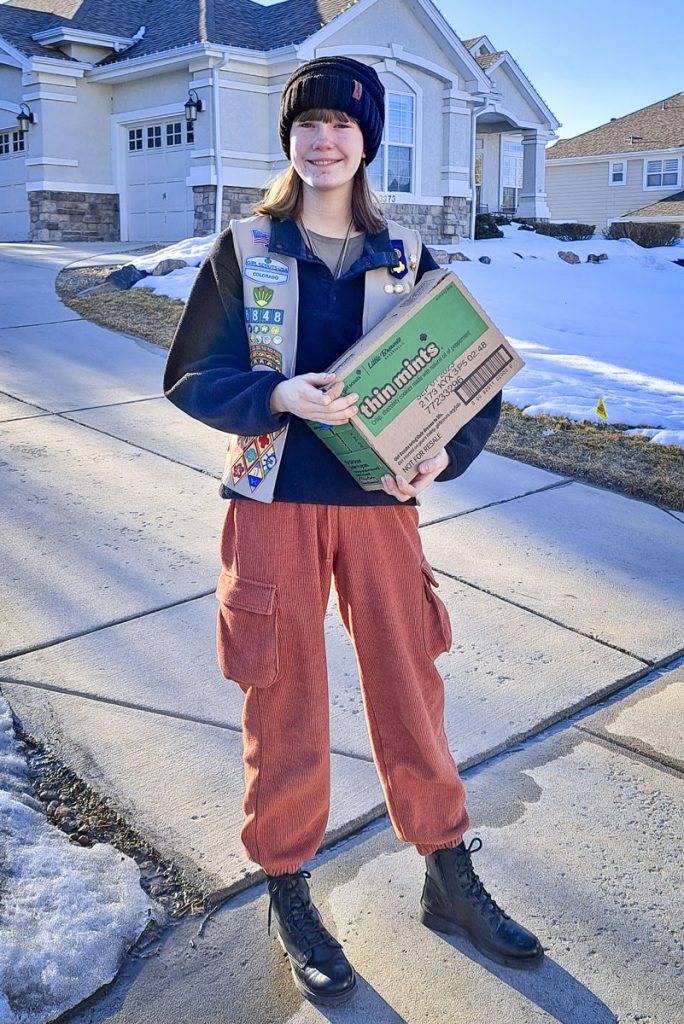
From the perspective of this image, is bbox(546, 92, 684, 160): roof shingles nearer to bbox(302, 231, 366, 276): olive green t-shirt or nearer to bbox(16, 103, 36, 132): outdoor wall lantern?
bbox(16, 103, 36, 132): outdoor wall lantern

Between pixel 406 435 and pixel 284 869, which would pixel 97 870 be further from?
pixel 406 435

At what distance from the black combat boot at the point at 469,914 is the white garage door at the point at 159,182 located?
1710 centimetres

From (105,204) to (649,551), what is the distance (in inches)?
689

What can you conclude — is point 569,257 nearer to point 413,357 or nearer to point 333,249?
point 333,249

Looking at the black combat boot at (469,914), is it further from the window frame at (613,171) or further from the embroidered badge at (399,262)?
the window frame at (613,171)

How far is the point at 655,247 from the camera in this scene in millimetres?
23562

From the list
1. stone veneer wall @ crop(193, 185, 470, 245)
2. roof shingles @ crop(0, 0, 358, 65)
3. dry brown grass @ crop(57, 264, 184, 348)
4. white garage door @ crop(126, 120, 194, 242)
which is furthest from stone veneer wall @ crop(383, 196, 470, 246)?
dry brown grass @ crop(57, 264, 184, 348)

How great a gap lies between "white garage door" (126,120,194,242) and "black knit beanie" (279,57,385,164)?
16641mm

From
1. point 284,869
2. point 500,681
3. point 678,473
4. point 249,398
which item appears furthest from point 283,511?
point 678,473

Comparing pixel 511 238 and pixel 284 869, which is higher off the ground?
pixel 511 238

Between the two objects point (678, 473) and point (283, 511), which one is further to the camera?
point (678, 473)

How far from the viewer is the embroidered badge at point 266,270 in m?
2.12

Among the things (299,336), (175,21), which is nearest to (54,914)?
(299,336)

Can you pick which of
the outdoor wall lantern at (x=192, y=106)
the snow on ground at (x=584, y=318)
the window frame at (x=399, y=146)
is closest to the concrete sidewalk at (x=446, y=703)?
the snow on ground at (x=584, y=318)
